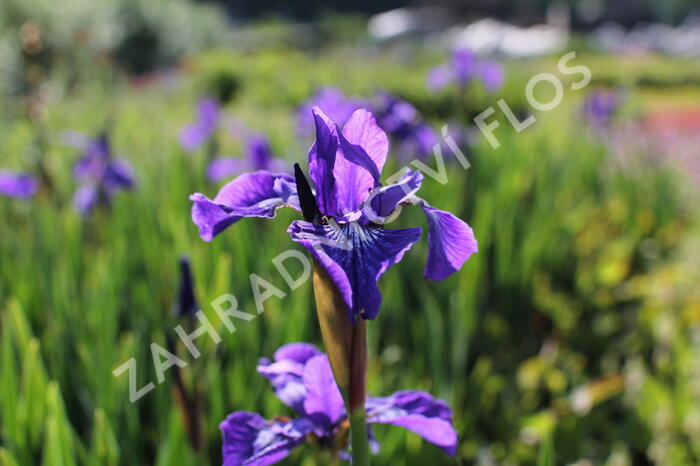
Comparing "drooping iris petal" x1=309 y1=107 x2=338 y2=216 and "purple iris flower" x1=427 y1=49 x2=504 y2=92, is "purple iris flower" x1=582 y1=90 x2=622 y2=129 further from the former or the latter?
"drooping iris petal" x1=309 y1=107 x2=338 y2=216

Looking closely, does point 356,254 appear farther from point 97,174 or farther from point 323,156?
point 97,174

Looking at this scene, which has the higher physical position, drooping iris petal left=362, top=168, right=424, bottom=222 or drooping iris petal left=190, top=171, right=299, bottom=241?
drooping iris petal left=190, top=171, right=299, bottom=241

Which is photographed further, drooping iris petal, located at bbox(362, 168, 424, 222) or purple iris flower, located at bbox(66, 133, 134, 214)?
purple iris flower, located at bbox(66, 133, 134, 214)

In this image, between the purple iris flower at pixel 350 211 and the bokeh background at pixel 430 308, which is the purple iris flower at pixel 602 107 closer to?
the bokeh background at pixel 430 308

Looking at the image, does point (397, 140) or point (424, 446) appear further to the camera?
point (397, 140)

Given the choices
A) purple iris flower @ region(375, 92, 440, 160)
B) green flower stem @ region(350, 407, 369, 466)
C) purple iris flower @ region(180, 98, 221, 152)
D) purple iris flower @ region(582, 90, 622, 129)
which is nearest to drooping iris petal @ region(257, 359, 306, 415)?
green flower stem @ region(350, 407, 369, 466)

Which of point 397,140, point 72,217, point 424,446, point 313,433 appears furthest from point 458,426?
point 72,217

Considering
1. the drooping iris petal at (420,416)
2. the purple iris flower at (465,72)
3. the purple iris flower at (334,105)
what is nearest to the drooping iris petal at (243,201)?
the drooping iris petal at (420,416)

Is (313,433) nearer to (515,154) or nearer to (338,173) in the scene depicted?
(338,173)
